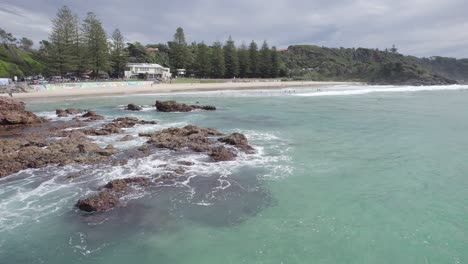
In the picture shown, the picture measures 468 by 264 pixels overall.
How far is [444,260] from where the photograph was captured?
22.8 feet

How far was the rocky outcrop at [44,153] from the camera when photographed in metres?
13.1

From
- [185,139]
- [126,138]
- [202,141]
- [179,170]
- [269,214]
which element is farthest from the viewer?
[126,138]

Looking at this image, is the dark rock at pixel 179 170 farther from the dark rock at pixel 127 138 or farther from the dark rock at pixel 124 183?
the dark rock at pixel 127 138

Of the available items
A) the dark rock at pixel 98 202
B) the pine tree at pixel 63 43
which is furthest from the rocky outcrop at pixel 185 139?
the pine tree at pixel 63 43

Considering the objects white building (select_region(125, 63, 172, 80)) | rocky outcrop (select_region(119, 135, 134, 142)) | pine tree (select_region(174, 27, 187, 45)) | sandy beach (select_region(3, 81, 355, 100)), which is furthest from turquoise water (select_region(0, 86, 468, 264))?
pine tree (select_region(174, 27, 187, 45))

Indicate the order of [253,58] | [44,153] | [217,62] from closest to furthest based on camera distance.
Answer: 1. [44,153]
2. [217,62]
3. [253,58]

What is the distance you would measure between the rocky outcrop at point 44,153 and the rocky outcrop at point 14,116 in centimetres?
764

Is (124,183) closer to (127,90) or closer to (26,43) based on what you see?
(127,90)

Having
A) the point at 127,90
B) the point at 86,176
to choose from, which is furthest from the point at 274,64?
the point at 86,176

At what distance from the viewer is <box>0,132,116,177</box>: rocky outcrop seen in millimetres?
13143

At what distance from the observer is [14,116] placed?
23000mm

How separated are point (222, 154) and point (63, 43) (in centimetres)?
5948

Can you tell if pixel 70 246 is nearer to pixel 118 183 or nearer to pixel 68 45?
pixel 118 183

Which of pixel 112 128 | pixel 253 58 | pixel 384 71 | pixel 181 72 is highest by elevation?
pixel 253 58
